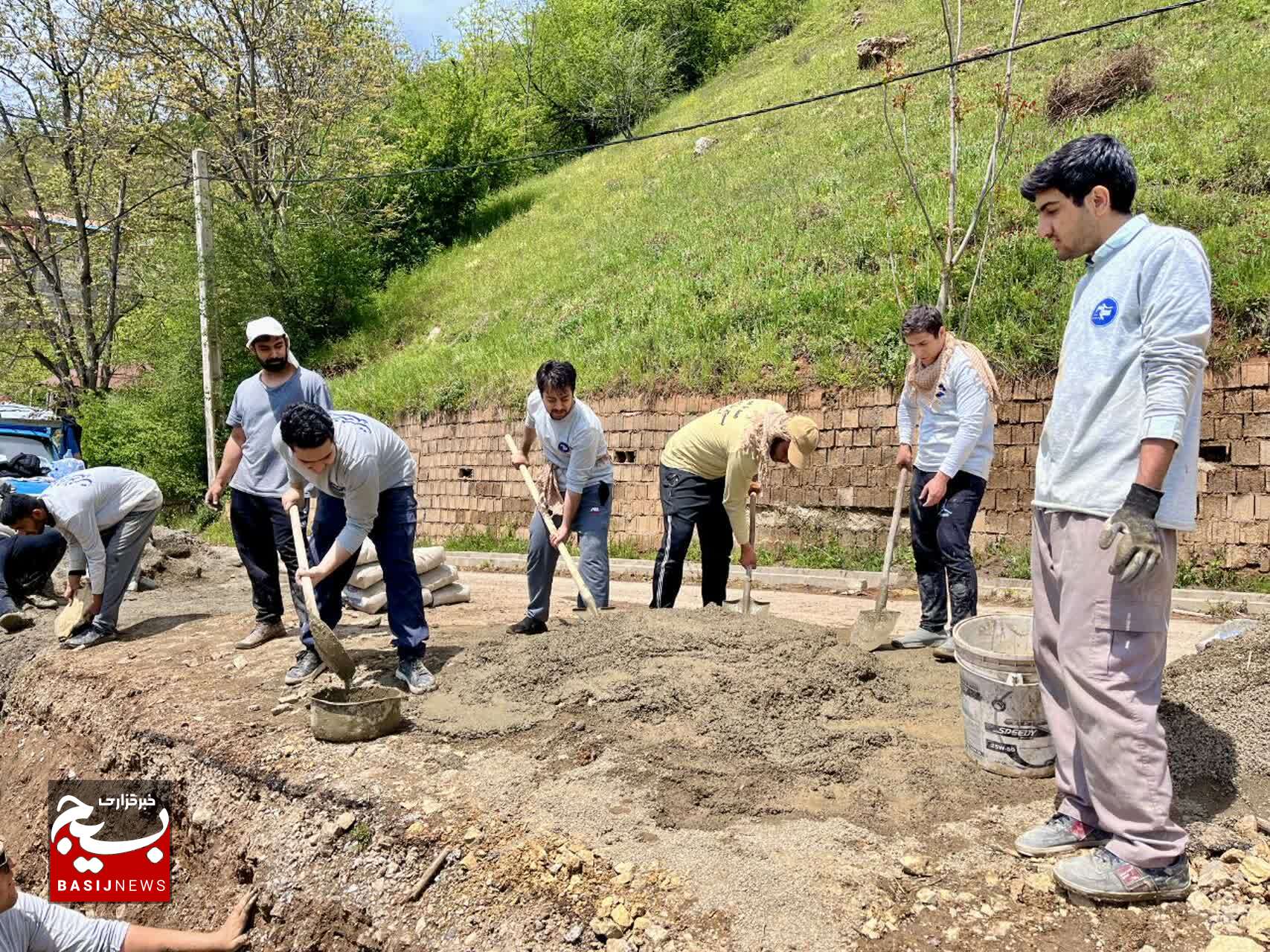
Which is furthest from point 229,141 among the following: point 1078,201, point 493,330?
point 1078,201

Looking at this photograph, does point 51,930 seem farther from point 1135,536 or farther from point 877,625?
point 877,625

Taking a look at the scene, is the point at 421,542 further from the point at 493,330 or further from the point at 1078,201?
the point at 1078,201

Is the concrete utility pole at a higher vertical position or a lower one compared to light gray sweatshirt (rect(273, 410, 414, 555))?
higher

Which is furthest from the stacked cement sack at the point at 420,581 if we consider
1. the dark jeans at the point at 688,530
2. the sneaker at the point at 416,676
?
the dark jeans at the point at 688,530

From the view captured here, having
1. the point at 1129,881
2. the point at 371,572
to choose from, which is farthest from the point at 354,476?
the point at 1129,881

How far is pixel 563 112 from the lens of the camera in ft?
125

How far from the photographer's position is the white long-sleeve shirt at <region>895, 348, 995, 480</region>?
165 inches

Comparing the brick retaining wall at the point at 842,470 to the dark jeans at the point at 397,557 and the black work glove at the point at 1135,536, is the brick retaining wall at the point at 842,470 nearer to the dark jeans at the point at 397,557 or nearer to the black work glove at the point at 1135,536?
the dark jeans at the point at 397,557

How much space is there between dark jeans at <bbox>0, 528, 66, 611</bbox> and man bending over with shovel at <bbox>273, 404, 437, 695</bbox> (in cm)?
433

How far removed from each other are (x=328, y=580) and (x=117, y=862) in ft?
5.00

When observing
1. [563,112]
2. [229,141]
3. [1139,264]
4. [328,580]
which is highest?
[563,112]

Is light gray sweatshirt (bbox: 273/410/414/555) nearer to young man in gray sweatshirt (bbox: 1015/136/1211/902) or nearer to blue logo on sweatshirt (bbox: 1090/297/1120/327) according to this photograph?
young man in gray sweatshirt (bbox: 1015/136/1211/902)

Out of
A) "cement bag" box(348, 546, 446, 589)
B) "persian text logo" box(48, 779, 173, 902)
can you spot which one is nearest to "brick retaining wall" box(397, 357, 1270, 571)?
"cement bag" box(348, 546, 446, 589)

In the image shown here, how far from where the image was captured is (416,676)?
4273 millimetres
